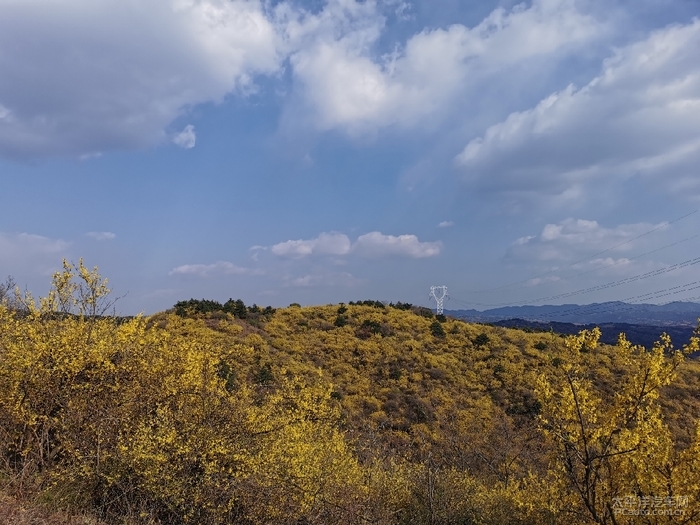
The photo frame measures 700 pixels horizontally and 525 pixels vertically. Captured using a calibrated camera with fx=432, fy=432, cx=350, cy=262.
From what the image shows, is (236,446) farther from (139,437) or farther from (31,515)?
(31,515)

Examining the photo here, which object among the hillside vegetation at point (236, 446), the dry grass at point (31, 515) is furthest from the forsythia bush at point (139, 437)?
the dry grass at point (31, 515)

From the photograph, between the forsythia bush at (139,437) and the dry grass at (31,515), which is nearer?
the dry grass at (31,515)

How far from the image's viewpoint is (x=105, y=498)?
6.41m

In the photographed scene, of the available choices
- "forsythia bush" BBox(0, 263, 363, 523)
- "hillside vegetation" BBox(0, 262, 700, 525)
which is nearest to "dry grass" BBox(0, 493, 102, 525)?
"hillside vegetation" BBox(0, 262, 700, 525)

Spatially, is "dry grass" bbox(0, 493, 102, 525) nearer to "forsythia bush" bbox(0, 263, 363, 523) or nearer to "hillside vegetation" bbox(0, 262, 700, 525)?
"hillside vegetation" bbox(0, 262, 700, 525)

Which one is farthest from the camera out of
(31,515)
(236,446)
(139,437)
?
(236,446)

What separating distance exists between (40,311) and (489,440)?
15812mm

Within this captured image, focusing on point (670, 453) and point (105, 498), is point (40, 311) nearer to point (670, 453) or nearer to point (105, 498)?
point (105, 498)

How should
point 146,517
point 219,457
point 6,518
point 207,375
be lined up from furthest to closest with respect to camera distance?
1. point 207,375
2. point 219,457
3. point 146,517
4. point 6,518

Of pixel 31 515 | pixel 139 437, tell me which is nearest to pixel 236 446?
pixel 139 437

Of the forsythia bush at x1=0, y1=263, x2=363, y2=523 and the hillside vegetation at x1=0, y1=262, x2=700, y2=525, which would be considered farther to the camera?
the forsythia bush at x1=0, y1=263, x2=363, y2=523

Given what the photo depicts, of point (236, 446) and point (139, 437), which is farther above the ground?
point (139, 437)

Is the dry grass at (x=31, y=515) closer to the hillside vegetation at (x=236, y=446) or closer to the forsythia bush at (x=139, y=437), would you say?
the hillside vegetation at (x=236, y=446)

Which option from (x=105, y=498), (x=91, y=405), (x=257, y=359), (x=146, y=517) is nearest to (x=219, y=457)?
(x=146, y=517)
